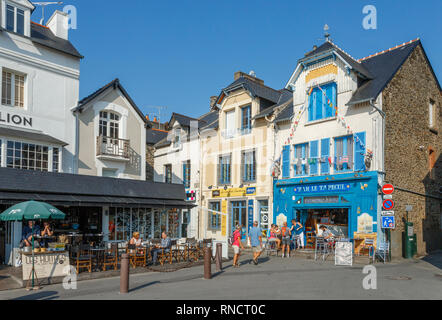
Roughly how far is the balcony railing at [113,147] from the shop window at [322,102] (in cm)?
840

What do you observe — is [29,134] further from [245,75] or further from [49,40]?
[245,75]

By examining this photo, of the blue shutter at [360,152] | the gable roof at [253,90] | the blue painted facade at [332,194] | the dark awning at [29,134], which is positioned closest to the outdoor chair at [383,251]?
the blue painted facade at [332,194]

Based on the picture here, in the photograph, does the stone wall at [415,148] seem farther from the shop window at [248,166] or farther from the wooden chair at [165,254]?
the wooden chair at [165,254]

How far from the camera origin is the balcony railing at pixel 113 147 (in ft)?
57.4

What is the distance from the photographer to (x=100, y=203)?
14711 mm

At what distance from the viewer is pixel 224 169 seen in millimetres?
22672

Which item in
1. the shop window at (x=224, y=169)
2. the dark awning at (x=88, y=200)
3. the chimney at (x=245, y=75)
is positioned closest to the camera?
the dark awning at (x=88, y=200)

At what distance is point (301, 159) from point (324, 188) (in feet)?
6.08

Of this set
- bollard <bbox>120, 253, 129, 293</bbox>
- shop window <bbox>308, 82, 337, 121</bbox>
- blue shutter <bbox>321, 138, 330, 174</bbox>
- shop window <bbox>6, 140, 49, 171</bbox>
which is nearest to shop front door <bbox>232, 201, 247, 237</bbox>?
blue shutter <bbox>321, 138, 330, 174</bbox>

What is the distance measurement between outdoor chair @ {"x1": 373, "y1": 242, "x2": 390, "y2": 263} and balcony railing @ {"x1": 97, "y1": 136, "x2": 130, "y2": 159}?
10.9 m

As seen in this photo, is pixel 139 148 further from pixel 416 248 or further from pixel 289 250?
pixel 416 248

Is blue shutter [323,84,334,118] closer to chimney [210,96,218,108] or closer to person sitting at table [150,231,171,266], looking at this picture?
person sitting at table [150,231,171,266]
